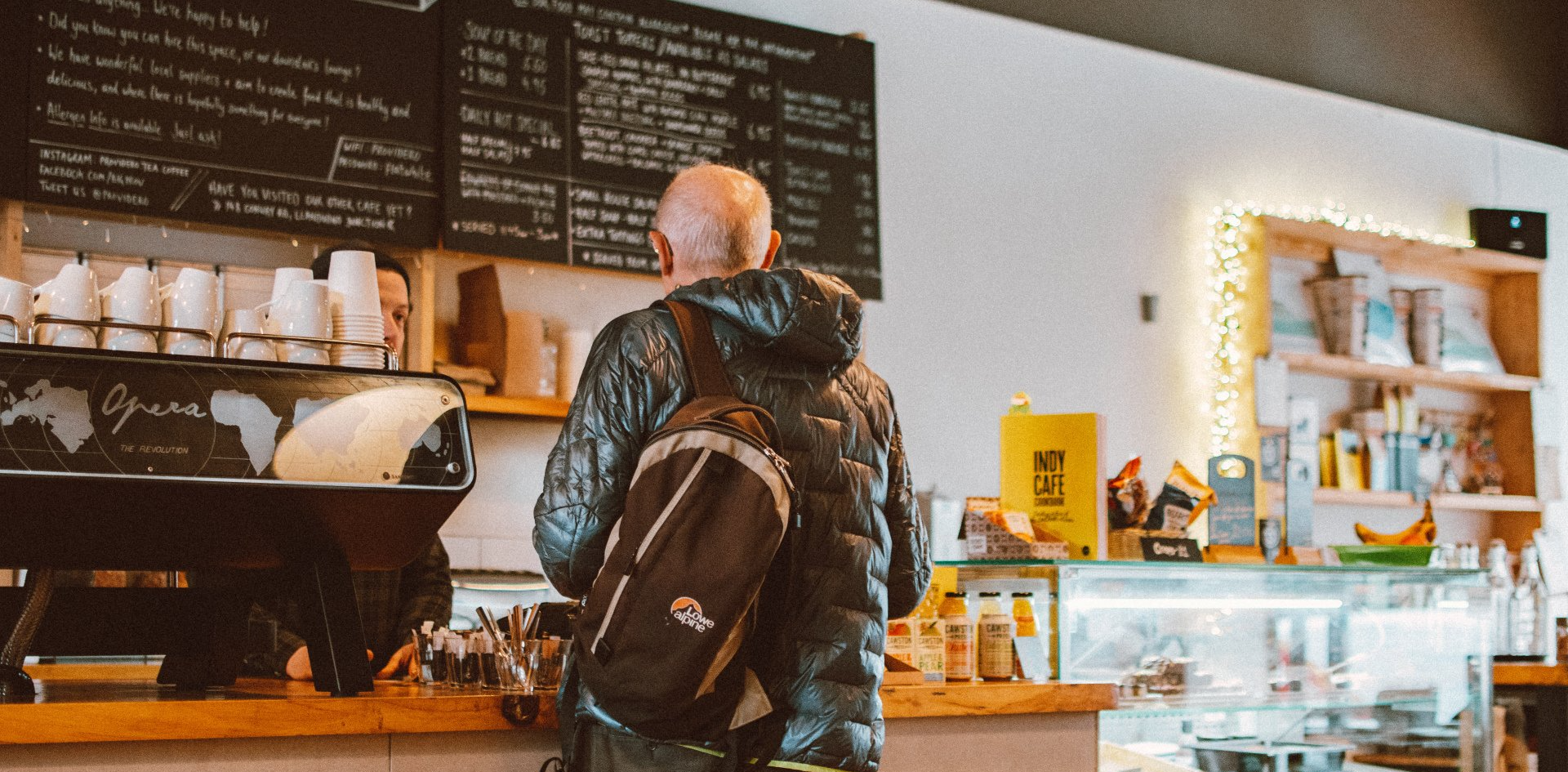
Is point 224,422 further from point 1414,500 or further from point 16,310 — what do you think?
point 1414,500

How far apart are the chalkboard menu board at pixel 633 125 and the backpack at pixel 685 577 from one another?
7.95 ft

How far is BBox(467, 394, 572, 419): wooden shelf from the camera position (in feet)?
12.5

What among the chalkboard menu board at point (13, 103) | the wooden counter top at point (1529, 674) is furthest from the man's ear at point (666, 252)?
the wooden counter top at point (1529, 674)

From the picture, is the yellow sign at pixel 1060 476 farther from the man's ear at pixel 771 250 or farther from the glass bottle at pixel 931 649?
the man's ear at pixel 771 250

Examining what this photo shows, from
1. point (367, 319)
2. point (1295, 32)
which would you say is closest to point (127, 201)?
point (367, 319)

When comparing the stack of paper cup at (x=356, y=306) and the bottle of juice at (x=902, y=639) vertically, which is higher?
the stack of paper cup at (x=356, y=306)

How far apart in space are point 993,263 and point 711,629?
3600mm

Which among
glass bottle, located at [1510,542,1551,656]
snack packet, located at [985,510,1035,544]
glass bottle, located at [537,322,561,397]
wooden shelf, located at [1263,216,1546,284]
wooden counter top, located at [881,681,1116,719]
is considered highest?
wooden shelf, located at [1263,216,1546,284]

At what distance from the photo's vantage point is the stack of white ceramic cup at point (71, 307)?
1644 millimetres

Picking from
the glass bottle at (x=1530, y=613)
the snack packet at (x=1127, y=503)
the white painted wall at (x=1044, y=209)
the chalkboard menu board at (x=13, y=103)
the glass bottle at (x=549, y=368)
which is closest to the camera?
the snack packet at (x=1127, y=503)

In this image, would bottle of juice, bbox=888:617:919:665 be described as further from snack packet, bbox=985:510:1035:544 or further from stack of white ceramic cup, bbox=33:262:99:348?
stack of white ceramic cup, bbox=33:262:99:348

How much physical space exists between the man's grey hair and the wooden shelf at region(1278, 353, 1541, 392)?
3.90 m

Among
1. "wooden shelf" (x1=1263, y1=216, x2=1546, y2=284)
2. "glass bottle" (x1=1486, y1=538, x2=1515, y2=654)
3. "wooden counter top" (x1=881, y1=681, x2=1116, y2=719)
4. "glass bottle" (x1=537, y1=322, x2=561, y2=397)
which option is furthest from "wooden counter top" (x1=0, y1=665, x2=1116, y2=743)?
"wooden shelf" (x1=1263, y1=216, x2=1546, y2=284)

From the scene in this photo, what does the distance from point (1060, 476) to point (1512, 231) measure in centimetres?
419
